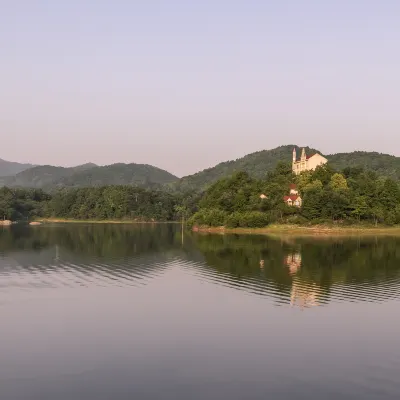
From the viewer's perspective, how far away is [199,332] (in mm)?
29172

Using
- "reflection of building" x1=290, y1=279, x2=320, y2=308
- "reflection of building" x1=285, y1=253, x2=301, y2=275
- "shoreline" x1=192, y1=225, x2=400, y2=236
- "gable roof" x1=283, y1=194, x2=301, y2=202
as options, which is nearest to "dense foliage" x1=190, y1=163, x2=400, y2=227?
"gable roof" x1=283, y1=194, x2=301, y2=202

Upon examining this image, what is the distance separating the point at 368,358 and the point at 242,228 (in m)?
98.8

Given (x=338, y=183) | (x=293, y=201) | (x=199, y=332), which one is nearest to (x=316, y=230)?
(x=293, y=201)

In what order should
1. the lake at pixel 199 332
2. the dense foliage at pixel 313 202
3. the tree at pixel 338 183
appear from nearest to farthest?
1. the lake at pixel 199 332
2. the dense foliage at pixel 313 202
3. the tree at pixel 338 183

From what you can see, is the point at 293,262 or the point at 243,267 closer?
the point at 243,267

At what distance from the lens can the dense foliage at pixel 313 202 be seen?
400 ft

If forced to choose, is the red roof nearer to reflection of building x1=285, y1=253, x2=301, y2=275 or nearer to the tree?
the tree

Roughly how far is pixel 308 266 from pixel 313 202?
219 feet

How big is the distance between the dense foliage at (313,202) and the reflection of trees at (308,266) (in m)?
34.9

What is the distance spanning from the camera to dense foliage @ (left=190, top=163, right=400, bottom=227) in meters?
122

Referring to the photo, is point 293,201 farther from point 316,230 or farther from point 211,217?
point 211,217

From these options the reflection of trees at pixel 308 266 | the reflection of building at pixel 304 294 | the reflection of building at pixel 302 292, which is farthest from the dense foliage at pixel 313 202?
the reflection of building at pixel 304 294

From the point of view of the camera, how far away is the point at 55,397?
19.6 m

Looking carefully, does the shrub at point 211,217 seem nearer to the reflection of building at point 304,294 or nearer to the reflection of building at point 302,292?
the reflection of building at point 302,292
